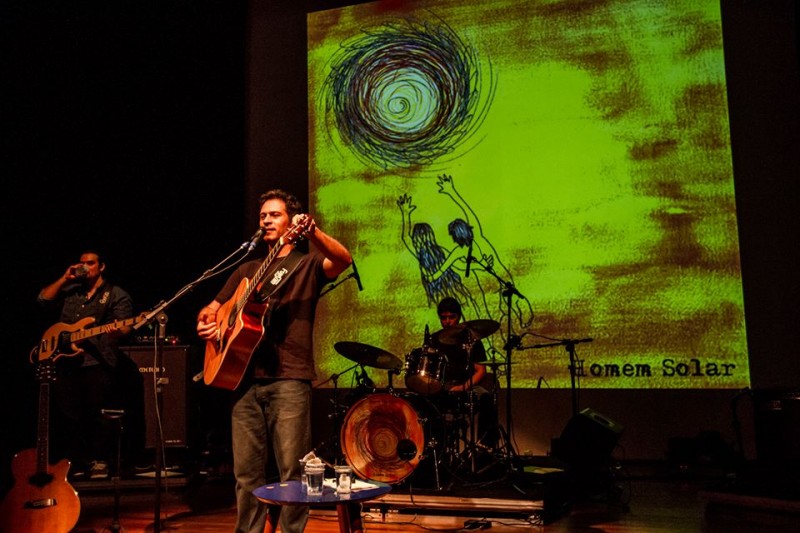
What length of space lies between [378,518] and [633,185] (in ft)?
11.4

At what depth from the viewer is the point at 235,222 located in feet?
21.8

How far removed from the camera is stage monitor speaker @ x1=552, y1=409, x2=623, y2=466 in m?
4.86

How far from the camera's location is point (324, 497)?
2.50 metres

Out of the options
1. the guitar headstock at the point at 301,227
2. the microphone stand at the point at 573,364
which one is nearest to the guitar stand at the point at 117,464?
the guitar headstock at the point at 301,227

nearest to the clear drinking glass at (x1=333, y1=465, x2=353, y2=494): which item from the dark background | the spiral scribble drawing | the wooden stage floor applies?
the wooden stage floor

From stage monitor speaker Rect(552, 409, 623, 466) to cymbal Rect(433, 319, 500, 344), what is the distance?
1.04 metres

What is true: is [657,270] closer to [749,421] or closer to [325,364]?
[749,421]

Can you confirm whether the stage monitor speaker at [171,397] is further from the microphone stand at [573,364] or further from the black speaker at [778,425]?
the black speaker at [778,425]

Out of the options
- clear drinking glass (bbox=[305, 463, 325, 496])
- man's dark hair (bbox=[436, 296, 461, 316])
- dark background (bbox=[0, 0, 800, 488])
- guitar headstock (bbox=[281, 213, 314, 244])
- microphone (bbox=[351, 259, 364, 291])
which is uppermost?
dark background (bbox=[0, 0, 800, 488])

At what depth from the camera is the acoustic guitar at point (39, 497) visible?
3.72 metres

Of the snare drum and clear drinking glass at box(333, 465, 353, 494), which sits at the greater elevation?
the snare drum

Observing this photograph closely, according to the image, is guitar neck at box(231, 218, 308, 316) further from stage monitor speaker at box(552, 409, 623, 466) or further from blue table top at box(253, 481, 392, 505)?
stage monitor speaker at box(552, 409, 623, 466)

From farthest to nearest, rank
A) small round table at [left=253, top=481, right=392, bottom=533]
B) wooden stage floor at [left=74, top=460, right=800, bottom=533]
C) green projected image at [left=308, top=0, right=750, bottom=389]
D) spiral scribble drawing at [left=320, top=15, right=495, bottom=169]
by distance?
spiral scribble drawing at [left=320, top=15, right=495, bottom=169]
green projected image at [left=308, top=0, right=750, bottom=389]
wooden stage floor at [left=74, top=460, right=800, bottom=533]
small round table at [left=253, top=481, right=392, bottom=533]

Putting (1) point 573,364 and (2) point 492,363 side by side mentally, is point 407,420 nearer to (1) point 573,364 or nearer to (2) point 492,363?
(2) point 492,363
